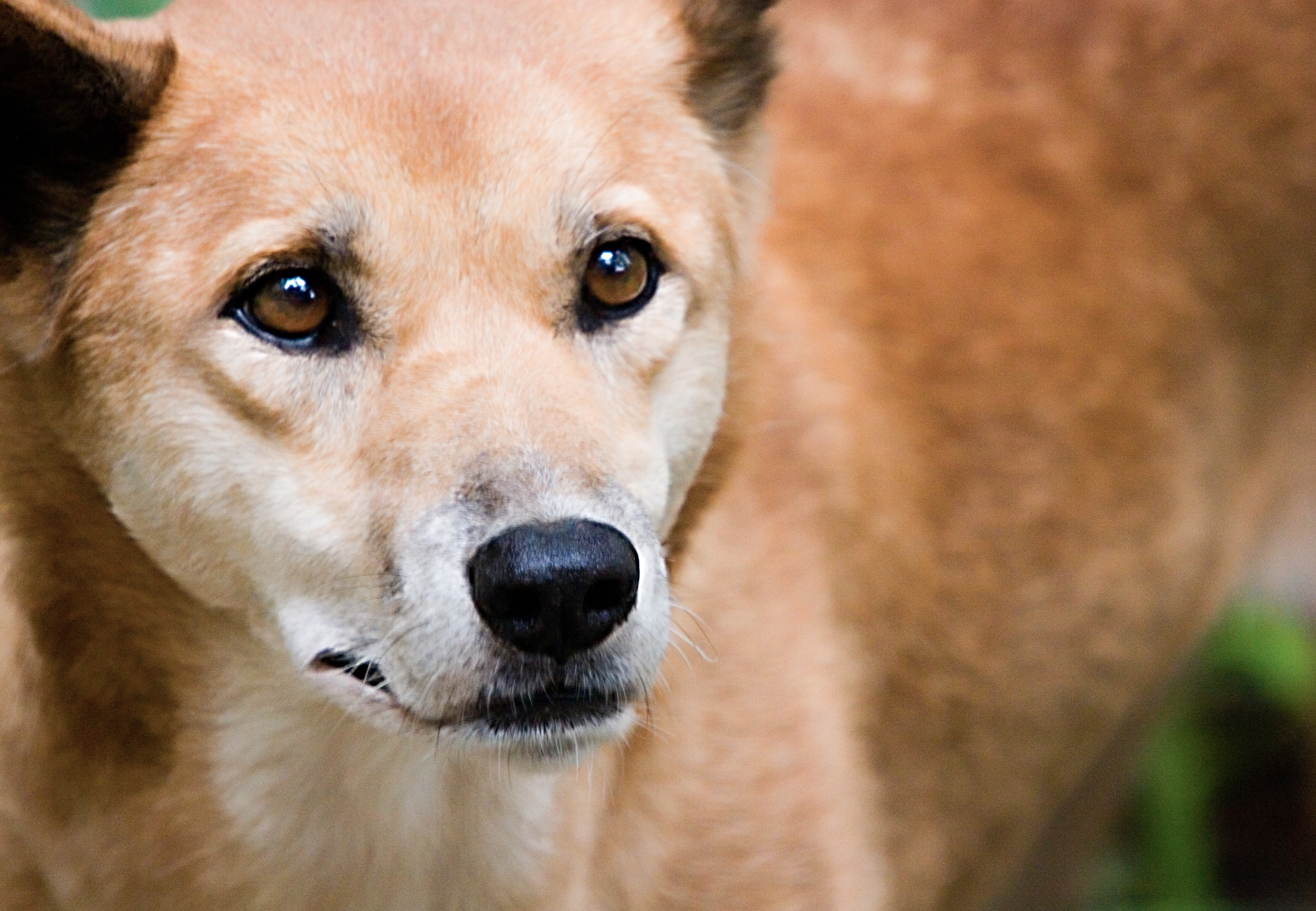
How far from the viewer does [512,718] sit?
1.99 metres

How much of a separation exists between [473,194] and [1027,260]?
5.38ft

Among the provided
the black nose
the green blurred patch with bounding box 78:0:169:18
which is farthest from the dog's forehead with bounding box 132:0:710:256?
the green blurred patch with bounding box 78:0:169:18

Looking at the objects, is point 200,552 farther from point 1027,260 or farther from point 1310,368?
point 1310,368

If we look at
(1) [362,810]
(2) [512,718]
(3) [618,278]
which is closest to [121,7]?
(3) [618,278]

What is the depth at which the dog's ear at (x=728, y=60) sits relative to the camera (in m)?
2.53

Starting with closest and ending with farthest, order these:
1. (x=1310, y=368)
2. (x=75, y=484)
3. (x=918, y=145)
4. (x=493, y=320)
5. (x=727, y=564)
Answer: (x=493, y=320) → (x=75, y=484) → (x=727, y=564) → (x=918, y=145) → (x=1310, y=368)

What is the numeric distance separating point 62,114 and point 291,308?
0.38 metres

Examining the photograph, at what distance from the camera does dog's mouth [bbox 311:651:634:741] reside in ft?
6.47

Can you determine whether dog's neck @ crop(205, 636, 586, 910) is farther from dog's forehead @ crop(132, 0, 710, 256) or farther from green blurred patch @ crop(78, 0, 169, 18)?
green blurred patch @ crop(78, 0, 169, 18)

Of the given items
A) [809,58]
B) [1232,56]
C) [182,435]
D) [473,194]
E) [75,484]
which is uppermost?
[1232,56]

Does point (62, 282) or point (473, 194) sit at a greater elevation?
point (473, 194)

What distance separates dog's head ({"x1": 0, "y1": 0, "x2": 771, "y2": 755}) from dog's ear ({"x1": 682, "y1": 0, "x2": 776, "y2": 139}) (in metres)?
0.32

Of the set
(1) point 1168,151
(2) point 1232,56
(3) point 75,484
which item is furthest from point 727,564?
(2) point 1232,56

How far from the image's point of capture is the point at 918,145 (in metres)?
3.37
